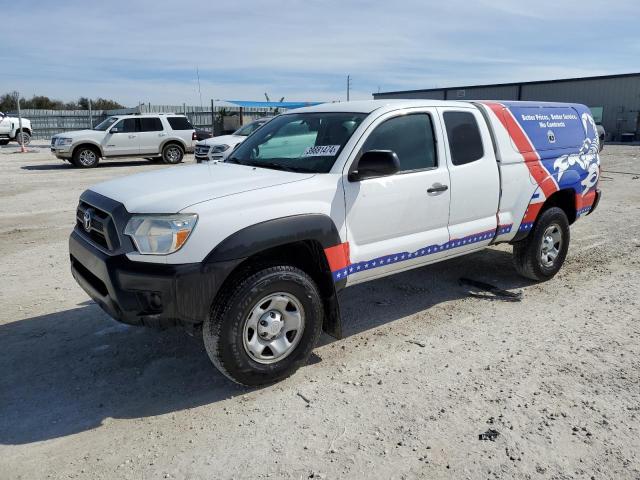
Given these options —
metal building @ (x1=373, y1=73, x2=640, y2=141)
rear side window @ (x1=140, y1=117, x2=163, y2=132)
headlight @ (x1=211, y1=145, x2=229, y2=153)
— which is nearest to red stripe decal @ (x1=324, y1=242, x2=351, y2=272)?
headlight @ (x1=211, y1=145, x2=229, y2=153)

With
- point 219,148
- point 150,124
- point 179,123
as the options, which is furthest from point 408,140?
point 179,123

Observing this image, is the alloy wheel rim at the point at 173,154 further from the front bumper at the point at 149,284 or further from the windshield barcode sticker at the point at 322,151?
the front bumper at the point at 149,284

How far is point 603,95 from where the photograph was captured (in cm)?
3888

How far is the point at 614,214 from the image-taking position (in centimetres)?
952

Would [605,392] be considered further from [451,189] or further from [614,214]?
[614,214]

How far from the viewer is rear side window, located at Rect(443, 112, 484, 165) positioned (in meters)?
4.57

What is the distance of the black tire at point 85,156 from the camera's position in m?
17.4

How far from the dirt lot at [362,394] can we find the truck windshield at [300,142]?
57.3 inches

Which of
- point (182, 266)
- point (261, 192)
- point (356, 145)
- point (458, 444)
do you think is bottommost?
point (458, 444)

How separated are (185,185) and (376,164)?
4.26ft

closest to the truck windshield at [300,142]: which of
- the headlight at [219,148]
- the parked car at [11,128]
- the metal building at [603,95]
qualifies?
the headlight at [219,148]

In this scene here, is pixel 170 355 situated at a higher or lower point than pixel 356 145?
lower

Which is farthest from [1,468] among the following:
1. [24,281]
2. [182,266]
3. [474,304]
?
[474,304]

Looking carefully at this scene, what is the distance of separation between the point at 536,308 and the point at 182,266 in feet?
11.2
